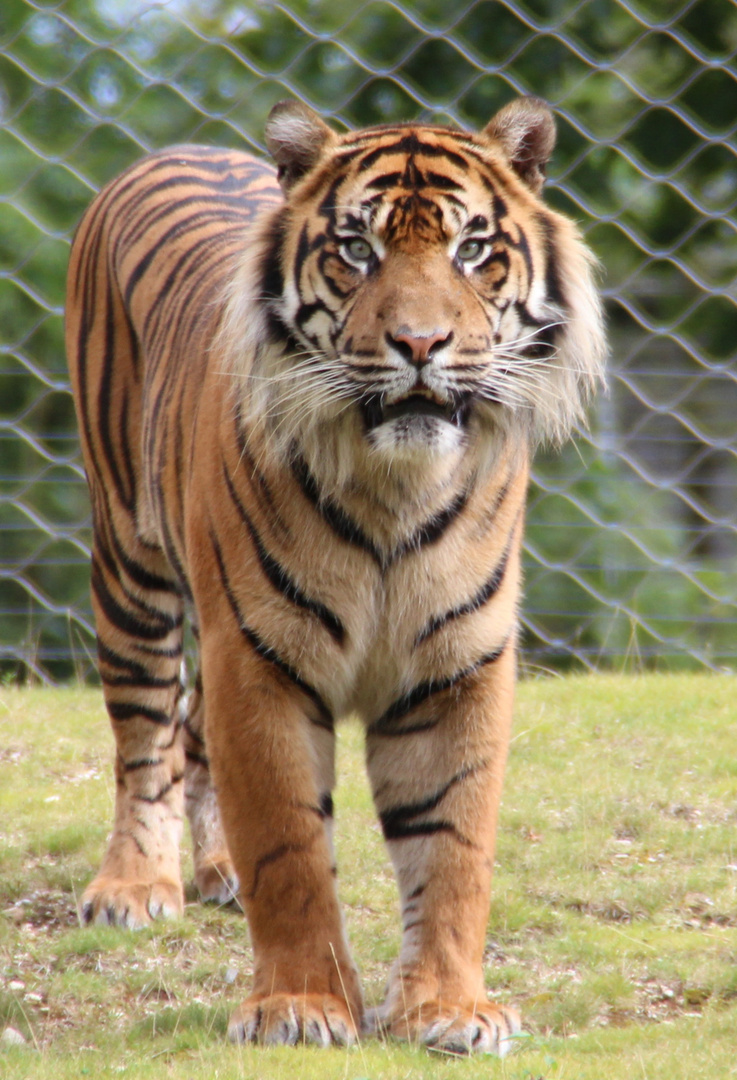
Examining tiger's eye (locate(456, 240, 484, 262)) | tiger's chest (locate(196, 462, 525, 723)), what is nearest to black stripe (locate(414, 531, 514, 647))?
tiger's chest (locate(196, 462, 525, 723))

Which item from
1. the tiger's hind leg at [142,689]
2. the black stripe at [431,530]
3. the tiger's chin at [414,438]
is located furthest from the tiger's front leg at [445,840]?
the tiger's hind leg at [142,689]

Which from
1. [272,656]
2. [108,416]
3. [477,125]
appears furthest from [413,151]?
[477,125]

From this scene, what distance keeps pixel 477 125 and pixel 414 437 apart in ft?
12.1

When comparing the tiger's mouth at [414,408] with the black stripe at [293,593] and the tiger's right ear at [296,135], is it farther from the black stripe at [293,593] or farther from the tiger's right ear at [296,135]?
the tiger's right ear at [296,135]

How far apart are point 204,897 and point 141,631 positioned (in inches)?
21.8

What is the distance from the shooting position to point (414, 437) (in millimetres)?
2043

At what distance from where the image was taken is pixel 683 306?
5578 millimetres

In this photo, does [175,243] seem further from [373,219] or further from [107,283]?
[373,219]

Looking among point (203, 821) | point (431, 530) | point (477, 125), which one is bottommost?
point (203, 821)

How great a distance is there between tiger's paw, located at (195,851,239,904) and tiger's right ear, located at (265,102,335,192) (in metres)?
1.36

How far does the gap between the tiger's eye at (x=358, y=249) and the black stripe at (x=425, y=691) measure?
2.03ft

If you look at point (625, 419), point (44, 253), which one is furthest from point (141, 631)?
point (625, 419)

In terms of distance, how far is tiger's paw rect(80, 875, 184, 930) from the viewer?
8.93 feet

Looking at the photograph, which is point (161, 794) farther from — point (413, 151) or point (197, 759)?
point (413, 151)
